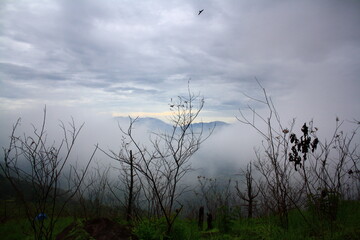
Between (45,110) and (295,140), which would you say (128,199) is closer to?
(45,110)

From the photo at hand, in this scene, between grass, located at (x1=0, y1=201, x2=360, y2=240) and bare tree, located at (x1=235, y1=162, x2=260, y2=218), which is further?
bare tree, located at (x1=235, y1=162, x2=260, y2=218)

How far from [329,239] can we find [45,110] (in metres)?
5.81

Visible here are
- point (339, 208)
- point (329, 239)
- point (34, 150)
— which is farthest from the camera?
point (339, 208)

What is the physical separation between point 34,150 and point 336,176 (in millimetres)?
6501

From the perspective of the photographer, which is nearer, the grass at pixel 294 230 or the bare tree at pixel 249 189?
the grass at pixel 294 230

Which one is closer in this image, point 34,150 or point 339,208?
point 34,150

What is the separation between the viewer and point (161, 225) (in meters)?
5.38

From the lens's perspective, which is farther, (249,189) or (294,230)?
(249,189)

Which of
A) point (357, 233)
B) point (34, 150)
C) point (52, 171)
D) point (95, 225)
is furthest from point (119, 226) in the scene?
point (357, 233)

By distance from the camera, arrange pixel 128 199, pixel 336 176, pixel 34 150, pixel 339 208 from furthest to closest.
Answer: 1. pixel 128 199
2. pixel 339 208
3. pixel 336 176
4. pixel 34 150

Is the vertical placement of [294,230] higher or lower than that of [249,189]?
lower

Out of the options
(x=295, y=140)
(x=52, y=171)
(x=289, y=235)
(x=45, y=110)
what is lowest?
(x=289, y=235)

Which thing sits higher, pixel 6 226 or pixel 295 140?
pixel 295 140

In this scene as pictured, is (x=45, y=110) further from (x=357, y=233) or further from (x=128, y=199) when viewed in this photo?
(x=357, y=233)
